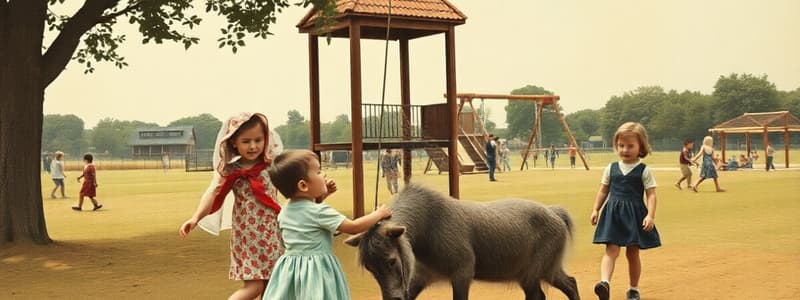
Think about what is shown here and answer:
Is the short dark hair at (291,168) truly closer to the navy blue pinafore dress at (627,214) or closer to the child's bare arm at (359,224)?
the child's bare arm at (359,224)

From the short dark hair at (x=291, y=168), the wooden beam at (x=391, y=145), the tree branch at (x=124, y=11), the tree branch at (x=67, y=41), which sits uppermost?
the tree branch at (x=124, y=11)

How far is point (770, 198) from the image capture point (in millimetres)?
18031

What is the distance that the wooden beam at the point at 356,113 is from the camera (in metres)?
13.8

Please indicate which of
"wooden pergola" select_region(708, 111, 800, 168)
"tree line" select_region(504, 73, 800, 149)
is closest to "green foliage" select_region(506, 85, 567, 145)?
"tree line" select_region(504, 73, 800, 149)

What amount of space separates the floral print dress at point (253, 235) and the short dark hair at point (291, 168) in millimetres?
1119

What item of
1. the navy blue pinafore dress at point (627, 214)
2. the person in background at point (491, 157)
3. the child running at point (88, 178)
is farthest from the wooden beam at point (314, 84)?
the person in background at point (491, 157)

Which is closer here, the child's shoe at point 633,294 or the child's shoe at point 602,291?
the child's shoe at point 602,291

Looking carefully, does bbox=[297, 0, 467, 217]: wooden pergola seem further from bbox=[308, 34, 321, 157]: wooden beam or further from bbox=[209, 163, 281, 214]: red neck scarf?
bbox=[209, 163, 281, 214]: red neck scarf

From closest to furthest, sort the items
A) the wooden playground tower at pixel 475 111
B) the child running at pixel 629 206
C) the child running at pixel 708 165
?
the child running at pixel 629 206 → the child running at pixel 708 165 → the wooden playground tower at pixel 475 111

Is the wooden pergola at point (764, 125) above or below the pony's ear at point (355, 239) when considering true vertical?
above

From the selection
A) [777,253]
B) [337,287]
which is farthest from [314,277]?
[777,253]

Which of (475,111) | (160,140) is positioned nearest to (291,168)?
(475,111)

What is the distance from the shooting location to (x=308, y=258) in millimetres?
4297

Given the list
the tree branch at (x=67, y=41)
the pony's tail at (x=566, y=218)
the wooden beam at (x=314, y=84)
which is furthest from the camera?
the wooden beam at (x=314, y=84)
